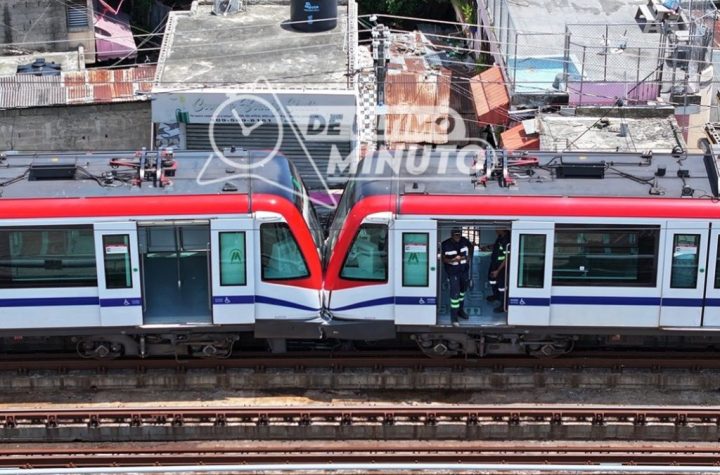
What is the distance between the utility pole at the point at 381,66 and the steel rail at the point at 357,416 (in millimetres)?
9207

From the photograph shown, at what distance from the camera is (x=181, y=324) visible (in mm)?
18266

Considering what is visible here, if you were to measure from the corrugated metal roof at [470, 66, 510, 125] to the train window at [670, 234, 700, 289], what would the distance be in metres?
9.00

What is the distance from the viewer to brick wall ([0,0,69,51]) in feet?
104

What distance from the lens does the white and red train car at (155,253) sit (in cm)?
1775

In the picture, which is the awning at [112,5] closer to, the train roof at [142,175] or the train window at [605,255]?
the train roof at [142,175]

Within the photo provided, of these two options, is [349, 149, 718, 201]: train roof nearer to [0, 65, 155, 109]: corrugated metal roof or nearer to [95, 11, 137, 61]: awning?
[0, 65, 155, 109]: corrugated metal roof

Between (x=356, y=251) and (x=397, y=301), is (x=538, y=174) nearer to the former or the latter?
(x=397, y=301)

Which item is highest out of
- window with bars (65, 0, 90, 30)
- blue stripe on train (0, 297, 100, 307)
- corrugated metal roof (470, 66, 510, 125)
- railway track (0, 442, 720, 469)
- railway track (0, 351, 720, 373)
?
window with bars (65, 0, 90, 30)

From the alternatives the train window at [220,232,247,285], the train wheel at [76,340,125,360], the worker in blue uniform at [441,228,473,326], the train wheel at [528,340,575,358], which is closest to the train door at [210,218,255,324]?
the train window at [220,232,247,285]

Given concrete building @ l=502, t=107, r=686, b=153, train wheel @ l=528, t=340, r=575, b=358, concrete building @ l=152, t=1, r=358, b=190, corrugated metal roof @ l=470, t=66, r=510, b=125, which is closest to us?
train wheel @ l=528, t=340, r=575, b=358

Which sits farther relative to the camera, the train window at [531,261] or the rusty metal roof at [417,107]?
the rusty metal roof at [417,107]

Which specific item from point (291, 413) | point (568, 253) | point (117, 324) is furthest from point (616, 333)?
point (117, 324)

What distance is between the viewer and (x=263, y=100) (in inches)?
987

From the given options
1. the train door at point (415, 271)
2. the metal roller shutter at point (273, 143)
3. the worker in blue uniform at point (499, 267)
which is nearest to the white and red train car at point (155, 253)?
the train door at point (415, 271)
